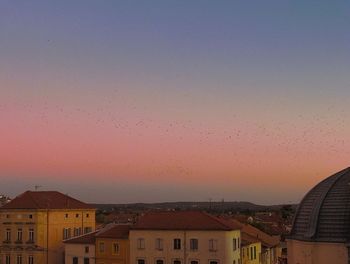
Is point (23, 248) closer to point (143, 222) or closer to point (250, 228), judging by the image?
point (143, 222)

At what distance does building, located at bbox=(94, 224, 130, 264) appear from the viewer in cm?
5547

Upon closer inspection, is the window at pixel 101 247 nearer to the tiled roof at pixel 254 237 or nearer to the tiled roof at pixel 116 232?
the tiled roof at pixel 116 232

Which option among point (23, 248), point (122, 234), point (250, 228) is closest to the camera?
point (122, 234)

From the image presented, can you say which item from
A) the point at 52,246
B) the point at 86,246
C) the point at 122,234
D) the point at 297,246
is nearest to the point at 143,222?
the point at 122,234

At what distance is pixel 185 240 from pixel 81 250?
33.5 ft

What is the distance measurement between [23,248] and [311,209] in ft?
118

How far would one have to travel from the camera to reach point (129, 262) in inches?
2167

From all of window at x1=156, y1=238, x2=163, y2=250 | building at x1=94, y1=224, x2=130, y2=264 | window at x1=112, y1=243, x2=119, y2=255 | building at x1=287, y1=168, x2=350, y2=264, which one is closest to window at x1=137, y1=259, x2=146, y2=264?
building at x1=94, y1=224, x2=130, y2=264

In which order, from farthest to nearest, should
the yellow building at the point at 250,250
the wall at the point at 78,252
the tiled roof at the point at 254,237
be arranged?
the tiled roof at the point at 254,237 < the yellow building at the point at 250,250 < the wall at the point at 78,252

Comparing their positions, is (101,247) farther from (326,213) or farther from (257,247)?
(326,213)

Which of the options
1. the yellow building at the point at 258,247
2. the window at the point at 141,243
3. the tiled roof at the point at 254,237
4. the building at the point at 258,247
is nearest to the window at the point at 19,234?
the window at the point at 141,243

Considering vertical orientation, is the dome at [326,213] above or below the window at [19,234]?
above

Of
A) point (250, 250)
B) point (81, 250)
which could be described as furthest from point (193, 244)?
point (81, 250)

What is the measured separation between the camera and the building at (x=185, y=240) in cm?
5266
